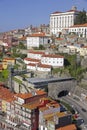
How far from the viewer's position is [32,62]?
30.7 meters

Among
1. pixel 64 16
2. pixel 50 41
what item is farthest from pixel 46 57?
pixel 64 16

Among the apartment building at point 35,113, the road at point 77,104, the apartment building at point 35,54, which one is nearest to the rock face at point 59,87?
the road at point 77,104

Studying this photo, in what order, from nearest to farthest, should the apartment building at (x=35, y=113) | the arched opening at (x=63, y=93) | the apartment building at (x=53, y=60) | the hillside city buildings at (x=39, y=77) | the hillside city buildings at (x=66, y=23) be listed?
the apartment building at (x=35, y=113)
the hillside city buildings at (x=39, y=77)
the arched opening at (x=63, y=93)
the apartment building at (x=53, y=60)
the hillside city buildings at (x=66, y=23)

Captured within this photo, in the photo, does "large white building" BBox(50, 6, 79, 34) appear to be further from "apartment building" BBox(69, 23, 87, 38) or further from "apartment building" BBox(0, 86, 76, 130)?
"apartment building" BBox(0, 86, 76, 130)

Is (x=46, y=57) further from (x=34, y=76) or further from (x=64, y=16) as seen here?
(x=64, y=16)

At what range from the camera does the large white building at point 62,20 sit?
42250 millimetres

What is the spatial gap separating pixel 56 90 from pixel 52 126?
8.44m

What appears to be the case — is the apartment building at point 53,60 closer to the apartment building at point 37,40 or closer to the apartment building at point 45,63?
the apartment building at point 45,63

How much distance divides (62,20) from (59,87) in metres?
20.1

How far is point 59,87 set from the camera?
1022 inches

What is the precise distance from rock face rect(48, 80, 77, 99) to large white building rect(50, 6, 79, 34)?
17.4 m

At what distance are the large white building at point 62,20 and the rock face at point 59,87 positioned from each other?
17.4 meters

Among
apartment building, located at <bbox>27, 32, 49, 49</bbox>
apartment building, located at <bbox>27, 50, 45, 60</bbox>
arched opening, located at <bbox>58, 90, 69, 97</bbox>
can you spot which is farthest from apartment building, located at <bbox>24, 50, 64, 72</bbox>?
apartment building, located at <bbox>27, 32, 49, 49</bbox>

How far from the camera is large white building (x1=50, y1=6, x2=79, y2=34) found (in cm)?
4225
